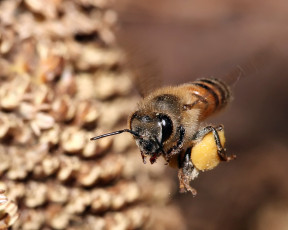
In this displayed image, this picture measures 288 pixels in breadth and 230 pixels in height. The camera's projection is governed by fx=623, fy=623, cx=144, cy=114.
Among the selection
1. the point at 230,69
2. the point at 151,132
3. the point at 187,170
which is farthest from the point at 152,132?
the point at 230,69

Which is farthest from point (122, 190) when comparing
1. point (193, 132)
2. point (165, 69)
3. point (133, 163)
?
point (165, 69)

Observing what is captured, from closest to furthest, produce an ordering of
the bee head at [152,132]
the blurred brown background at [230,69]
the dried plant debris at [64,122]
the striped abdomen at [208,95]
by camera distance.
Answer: the bee head at [152,132] → the dried plant debris at [64,122] → the striped abdomen at [208,95] → the blurred brown background at [230,69]

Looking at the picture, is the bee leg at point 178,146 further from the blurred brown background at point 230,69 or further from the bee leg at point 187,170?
the blurred brown background at point 230,69

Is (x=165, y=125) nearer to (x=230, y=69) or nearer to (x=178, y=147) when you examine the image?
(x=178, y=147)

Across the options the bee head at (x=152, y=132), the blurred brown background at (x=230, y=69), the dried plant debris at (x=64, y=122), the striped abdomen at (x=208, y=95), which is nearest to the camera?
the bee head at (x=152, y=132)

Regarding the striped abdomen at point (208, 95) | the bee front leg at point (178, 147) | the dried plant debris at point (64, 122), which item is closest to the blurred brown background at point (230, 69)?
the dried plant debris at point (64, 122)

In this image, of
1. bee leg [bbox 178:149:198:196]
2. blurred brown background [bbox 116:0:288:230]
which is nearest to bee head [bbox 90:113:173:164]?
bee leg [bbox 178:149:198:196]
